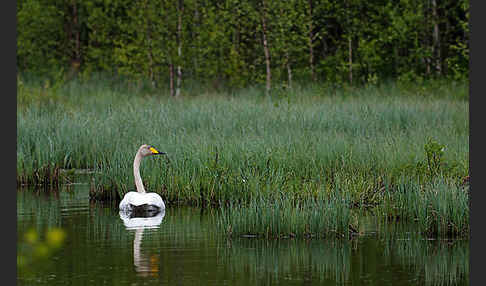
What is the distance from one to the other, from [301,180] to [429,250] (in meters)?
4.09

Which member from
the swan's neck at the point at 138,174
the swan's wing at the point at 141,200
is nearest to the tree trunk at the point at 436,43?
the swan's neck at the point at 138,174

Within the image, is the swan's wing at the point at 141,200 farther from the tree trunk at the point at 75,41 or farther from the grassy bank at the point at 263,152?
the tree trunk at the point at 75,41

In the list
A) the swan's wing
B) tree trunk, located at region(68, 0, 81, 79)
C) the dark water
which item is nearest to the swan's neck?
the swan's wing

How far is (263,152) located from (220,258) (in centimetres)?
482

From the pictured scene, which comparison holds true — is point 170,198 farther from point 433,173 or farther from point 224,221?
point 433,173

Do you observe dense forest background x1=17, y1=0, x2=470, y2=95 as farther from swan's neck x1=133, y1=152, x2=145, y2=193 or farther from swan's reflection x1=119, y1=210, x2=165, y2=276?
swan's reflection x1=119, y1=210, x2=165, y2=276

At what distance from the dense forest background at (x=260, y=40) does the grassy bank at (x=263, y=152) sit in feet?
31.0

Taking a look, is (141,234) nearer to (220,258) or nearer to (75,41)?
(220,258)

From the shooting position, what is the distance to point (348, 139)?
15680mm

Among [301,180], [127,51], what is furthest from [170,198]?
[127,51]

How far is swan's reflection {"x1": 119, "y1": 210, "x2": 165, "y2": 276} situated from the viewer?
8.48 metres

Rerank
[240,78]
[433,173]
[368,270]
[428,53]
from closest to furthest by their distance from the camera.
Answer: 1. [368,270]
2. [433,173]
3. [428,53]
4. [240,78]

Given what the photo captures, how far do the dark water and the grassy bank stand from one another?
0.62m

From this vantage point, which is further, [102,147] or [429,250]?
[102,147]
